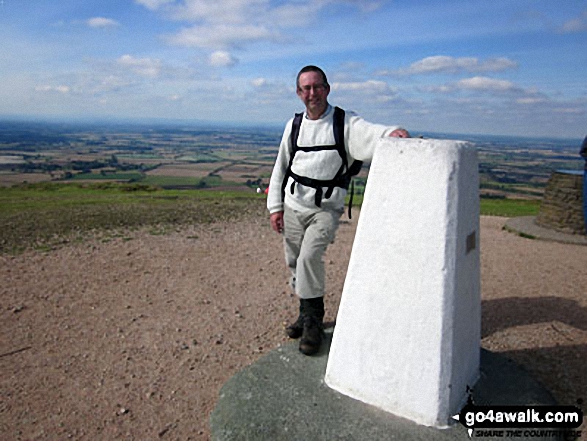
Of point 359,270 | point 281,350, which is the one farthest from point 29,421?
point 359,270

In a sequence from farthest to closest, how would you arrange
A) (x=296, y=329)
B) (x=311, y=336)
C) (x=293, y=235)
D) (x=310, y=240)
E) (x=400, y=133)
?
(x=296, y=329) → (x=293, y=235) → (x=311, y=336) → (x=310, y=240) → (x=400, y=133)

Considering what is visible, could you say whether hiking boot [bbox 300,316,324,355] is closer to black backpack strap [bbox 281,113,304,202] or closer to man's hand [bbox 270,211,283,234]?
man's hand [bbox 270,211,283,234]

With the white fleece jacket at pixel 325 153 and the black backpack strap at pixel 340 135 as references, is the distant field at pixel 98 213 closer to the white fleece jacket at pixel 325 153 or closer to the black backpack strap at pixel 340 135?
the white fleece jacket at pixel 325 153

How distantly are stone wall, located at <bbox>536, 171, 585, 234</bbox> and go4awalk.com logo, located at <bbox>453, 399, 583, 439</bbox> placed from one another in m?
7.67

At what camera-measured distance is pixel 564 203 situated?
9.57 m

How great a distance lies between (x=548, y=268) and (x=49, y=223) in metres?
9.99

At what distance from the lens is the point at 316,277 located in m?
3.75

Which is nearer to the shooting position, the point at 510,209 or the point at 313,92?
the point at 313,92

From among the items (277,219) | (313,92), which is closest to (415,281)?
(277,219)

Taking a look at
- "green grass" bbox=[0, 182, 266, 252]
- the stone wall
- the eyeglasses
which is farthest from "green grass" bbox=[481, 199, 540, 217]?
the eyeglasses

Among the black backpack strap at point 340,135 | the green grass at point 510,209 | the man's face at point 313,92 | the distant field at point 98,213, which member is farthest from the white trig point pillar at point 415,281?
the green grass at point 510,209

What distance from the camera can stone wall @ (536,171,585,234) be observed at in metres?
9.41

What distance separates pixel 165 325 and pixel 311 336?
76.3 inches

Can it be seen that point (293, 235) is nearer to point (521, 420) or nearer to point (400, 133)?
point (400, 133)
